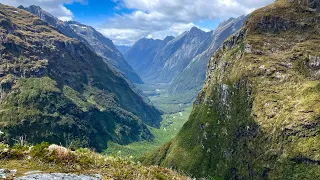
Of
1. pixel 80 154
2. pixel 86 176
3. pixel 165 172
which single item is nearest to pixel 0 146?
pixel 80 154

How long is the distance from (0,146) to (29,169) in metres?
3.80

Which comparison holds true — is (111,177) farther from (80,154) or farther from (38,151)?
(38,151)

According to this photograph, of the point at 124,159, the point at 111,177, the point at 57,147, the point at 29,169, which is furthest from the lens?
the point at 124,159

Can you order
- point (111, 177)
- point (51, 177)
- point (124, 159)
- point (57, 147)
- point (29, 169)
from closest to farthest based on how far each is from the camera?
point (51, 177), point (29, 169), point (111, 177), point (57, 147), point (124, 159)

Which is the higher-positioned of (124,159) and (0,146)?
(0,146)

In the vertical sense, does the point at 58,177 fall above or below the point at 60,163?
below

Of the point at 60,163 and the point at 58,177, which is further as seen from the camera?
the point at 60,163

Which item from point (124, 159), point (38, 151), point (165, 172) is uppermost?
point (38, 151)

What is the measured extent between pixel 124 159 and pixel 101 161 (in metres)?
2.90

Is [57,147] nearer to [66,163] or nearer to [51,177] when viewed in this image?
[66,163]

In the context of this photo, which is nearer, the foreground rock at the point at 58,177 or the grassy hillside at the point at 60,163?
the foreground rock at the point at 58,177

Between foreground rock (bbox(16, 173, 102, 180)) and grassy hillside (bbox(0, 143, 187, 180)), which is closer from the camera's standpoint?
foreground rock (bbox(16, 173, 102, 180))

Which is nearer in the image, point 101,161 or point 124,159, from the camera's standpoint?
point 101,161

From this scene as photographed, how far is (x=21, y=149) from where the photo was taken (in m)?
22.0
